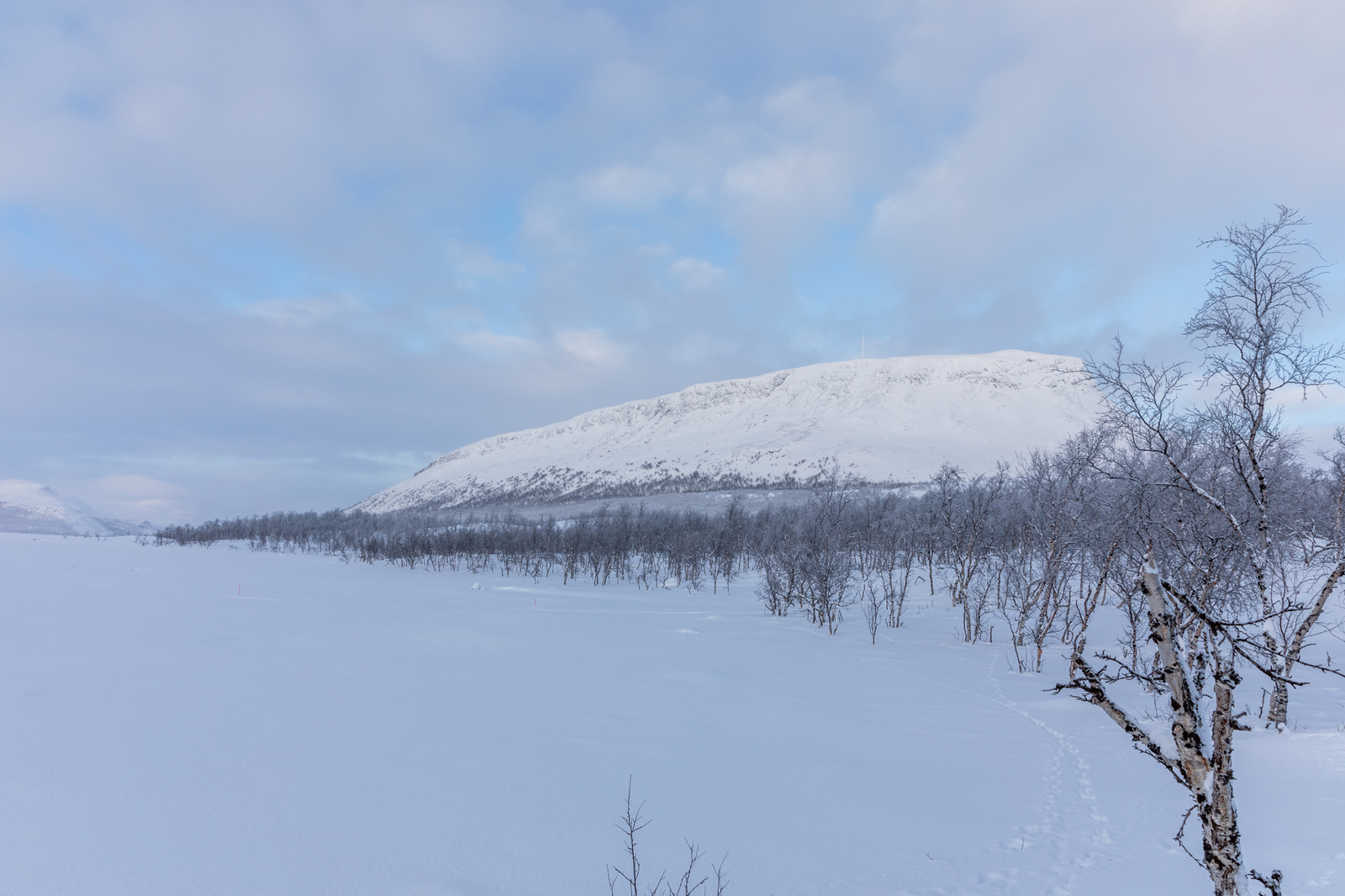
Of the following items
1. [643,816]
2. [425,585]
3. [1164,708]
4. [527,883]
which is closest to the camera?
[527,883]

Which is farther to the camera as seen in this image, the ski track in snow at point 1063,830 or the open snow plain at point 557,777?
the ski track in snow at point 1063,830

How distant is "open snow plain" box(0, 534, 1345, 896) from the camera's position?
5.03 m

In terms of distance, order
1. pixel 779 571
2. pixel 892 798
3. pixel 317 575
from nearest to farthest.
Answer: pixel 892 798 → pixel 779 571 → pixel 317 575

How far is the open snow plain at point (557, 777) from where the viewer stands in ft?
16.5

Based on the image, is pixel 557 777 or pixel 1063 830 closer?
pixel 1063 830

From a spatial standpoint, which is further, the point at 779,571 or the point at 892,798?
the point at 779,571

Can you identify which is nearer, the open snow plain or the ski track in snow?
the open snow plain

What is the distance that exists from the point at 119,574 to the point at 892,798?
37.0 metres

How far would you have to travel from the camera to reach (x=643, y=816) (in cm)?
607

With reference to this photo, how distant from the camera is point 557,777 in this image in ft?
22.4

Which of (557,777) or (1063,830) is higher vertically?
(557,777)

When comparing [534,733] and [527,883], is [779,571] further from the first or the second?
[527,883]

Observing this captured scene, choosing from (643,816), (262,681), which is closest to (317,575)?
(262,681)

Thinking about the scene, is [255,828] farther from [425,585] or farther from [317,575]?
[317,575]
